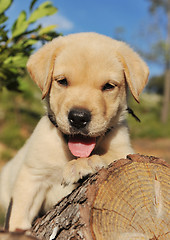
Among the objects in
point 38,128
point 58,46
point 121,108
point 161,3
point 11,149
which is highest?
point 58,46

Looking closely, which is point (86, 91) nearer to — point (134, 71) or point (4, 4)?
point (134, 71)

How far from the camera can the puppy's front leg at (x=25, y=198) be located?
3037 mm

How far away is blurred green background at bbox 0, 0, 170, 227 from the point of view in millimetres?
3650

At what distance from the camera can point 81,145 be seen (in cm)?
290

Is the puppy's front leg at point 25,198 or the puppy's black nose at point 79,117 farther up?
the puppy's black nose at point 79,117

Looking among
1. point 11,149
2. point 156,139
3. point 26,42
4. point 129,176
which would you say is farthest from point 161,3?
point 129,176

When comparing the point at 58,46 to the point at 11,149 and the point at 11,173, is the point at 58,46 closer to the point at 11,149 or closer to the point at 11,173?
the point at 11,173

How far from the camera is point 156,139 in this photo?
51.9ft

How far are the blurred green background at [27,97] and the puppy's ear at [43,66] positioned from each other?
1.73 ft

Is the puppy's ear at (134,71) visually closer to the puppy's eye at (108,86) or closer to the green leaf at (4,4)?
the puppy's eye at (108,86)

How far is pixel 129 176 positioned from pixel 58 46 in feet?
5.50

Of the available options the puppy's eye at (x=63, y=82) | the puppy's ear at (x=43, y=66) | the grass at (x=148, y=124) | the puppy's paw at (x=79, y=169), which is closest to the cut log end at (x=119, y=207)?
the puppy's paw at (x=79, y=169)

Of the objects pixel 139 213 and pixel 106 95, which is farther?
pixel 106 95

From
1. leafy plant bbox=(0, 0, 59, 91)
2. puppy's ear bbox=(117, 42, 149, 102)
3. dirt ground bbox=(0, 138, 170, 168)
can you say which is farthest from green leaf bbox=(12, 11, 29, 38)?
dirt ground bbox=(0, 138, 170, 168)
